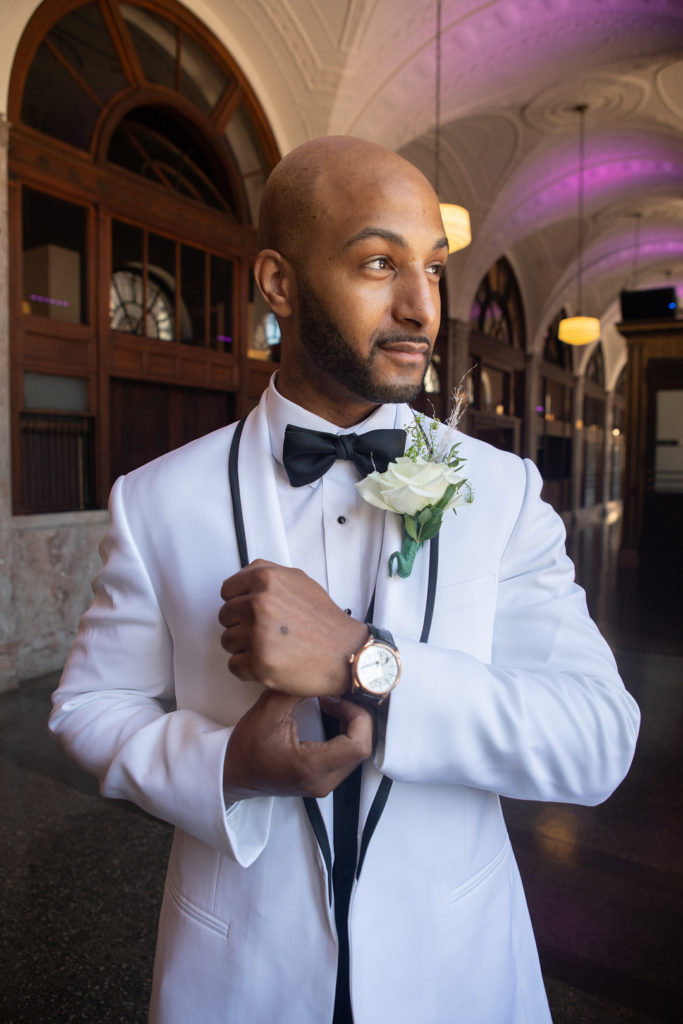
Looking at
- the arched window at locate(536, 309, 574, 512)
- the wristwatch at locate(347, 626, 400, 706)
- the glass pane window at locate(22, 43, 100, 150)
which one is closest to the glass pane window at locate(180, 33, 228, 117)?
the glass pane window at locate(22, 43, 100, 150)

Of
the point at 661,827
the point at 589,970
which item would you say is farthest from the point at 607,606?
the point at 589,970

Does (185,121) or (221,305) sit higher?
(185,121)

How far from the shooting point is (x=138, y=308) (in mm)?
6441

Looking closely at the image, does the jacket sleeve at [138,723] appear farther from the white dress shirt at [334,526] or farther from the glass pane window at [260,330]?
the glass pane window at [260,330]

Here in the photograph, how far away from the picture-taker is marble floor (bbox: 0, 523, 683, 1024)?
2111 mm

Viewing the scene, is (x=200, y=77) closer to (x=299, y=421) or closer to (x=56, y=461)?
(x=56, y=461)

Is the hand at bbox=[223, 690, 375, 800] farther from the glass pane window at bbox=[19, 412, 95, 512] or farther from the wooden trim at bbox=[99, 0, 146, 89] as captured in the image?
the wooden trim at bbox=[99, 0, 146, 89]

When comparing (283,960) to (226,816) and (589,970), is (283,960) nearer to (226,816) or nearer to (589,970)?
(226,816)

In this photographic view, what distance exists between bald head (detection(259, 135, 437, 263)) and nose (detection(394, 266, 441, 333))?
0.44 ft

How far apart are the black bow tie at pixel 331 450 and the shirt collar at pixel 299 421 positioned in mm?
47

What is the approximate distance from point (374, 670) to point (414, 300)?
532 mm

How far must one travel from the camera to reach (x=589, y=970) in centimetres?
221

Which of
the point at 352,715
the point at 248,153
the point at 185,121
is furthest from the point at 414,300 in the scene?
the point at 248,153

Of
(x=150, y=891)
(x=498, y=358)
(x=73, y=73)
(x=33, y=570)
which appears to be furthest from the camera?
(x=498, y=358)
